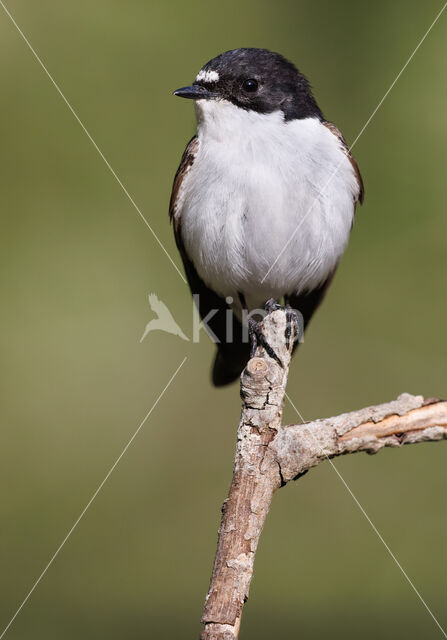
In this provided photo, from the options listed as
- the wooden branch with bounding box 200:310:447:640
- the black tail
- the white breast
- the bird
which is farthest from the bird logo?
the wooden branch with bounding box 200:310:447:640

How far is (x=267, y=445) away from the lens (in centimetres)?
253

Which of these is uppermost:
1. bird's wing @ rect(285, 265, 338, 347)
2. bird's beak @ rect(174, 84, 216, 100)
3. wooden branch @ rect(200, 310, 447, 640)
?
bird's beak @ rect(174, 84, 216, 100)

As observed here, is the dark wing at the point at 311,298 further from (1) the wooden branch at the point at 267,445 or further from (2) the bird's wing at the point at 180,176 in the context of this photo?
(1) the wooden branch at the point at 267,445

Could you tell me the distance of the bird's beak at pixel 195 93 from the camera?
3307mm

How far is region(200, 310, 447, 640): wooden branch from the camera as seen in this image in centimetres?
230

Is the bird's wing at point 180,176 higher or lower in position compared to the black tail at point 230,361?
higher

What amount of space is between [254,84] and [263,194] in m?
0.48

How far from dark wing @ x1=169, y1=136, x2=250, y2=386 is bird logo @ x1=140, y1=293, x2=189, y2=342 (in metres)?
0.26

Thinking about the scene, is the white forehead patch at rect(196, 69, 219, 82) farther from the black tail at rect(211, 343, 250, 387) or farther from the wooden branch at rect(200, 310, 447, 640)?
the black tail at rect(211, 343, 250, 387)

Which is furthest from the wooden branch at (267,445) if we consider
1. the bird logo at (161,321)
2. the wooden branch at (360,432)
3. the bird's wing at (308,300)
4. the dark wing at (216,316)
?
the bird logo at (161,321)

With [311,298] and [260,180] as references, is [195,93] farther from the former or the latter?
[311,298]

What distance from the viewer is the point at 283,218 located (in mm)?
3406

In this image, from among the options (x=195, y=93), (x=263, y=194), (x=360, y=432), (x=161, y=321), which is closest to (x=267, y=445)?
(x=360, y=432)

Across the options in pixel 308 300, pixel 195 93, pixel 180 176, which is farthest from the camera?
pixel 308 300
